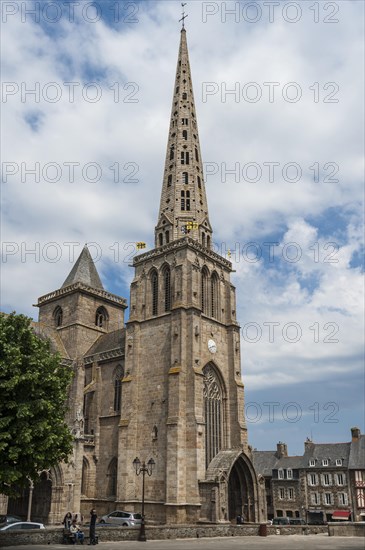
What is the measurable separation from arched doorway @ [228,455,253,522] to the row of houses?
21.4 meters

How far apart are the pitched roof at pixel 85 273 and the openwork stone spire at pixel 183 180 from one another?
12683mm

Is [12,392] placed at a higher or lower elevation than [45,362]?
lower

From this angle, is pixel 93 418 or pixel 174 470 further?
pixel 93 418

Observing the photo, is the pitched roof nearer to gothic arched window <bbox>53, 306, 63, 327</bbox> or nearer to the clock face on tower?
gothic arched window <bbox>53, 306, 63, 327</bbox>

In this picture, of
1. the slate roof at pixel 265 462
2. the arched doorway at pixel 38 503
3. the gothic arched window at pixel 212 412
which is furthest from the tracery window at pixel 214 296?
the slate roof at pixel 265 462

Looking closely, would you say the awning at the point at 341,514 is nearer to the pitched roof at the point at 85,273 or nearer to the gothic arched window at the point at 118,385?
the gothic arched window at the point at 118,385

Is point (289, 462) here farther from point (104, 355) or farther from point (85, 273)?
point (85, 273)

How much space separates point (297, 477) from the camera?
60.9 m

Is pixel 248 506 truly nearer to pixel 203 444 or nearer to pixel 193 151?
pixel 203 444

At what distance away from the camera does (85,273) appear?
192ft

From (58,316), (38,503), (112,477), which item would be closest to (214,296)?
(112,477)

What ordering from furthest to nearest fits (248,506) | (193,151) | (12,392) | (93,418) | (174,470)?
(193,151) < (93,418) < (248,506) < (174,470) < (12,392)

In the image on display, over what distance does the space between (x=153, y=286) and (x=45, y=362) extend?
22.9 metres

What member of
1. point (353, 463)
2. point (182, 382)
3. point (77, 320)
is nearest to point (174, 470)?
→ point (182, 382)
